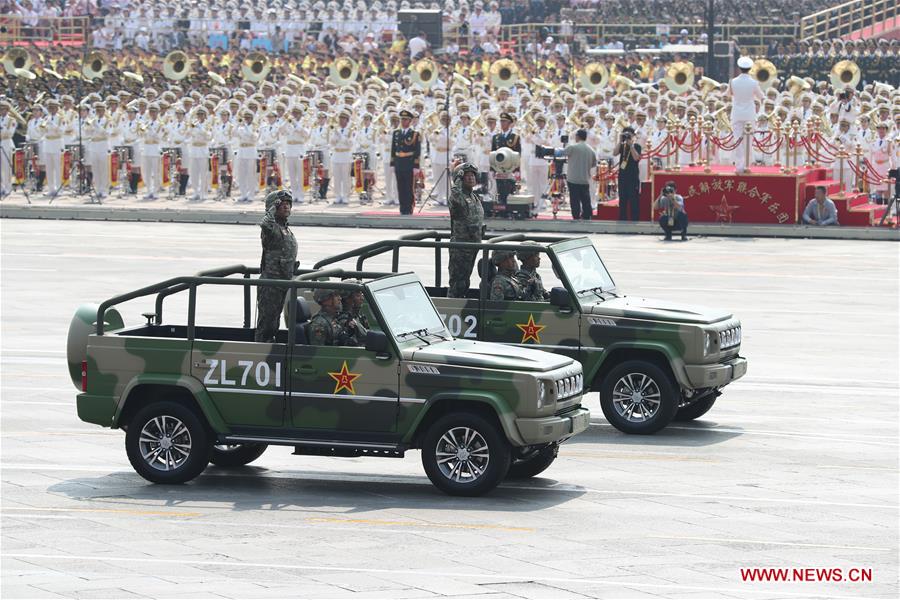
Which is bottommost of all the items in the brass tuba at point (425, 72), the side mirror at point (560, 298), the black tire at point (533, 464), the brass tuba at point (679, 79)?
the black tire at point (533, 464)

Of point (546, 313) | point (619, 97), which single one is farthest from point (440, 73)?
point (546, 313)

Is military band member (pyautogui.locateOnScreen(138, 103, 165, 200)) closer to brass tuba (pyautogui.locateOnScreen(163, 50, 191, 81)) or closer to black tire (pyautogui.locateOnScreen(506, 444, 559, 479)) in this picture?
brass tuba (pyautogui.locateOnScreen(163, 50, 191, 81))

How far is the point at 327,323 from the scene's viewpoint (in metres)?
13.6

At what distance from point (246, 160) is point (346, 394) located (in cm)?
2812

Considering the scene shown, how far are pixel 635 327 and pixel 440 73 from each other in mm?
43953

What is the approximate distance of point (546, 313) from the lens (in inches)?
635

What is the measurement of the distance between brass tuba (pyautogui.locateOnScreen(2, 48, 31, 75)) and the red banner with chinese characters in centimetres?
2626

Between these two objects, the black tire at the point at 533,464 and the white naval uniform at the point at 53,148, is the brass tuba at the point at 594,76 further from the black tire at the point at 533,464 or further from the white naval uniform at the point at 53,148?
the black tire at the point at 533,464

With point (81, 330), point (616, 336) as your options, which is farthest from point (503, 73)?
point (81, 330)

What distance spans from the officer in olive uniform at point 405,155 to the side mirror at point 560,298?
2158cm

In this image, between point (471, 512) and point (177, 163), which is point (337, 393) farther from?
point (177, 163)

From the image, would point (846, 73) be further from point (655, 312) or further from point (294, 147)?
point (655, 312)

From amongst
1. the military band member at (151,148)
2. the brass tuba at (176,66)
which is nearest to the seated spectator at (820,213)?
the military band member at (151,148)

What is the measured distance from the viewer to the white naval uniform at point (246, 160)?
40.8 meters
